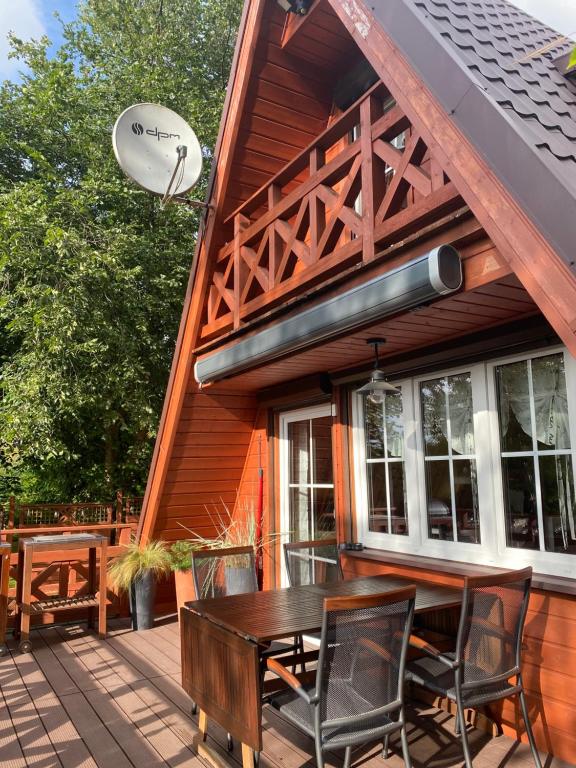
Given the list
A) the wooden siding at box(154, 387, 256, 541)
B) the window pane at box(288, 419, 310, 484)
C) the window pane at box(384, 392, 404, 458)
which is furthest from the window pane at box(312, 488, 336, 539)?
the wooden siding at box(154, 387, 256, 541)

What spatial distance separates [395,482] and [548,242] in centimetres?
245

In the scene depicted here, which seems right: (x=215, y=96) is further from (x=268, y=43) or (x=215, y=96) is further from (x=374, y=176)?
(x=374, y=176)

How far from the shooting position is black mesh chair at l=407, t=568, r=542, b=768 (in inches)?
96.0

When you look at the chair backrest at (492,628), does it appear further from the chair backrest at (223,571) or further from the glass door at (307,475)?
the glass door at (307,475)

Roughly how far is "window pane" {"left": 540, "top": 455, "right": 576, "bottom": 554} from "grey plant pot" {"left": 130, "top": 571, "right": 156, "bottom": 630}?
3.48 m

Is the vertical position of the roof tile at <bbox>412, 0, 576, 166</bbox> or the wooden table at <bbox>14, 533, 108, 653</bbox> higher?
the roof tile at <bbox>412, 0, 576, 166</bbox>

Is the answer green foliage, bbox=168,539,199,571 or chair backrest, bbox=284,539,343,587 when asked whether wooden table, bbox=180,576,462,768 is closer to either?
chair backrest, bbox=284,539,343,587

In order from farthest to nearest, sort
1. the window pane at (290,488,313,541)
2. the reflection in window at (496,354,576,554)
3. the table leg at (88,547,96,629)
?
the table leg at (88,547,96,629) < the window pane at (290,488,313,541) < the reflection in window at (496,354,576,554)

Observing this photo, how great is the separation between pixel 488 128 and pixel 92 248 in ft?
24.7

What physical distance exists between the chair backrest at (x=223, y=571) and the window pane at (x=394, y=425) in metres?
1.17

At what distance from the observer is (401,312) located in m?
2.84

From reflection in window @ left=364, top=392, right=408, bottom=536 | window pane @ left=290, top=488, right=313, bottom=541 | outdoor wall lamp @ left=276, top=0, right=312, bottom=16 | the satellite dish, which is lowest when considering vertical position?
window pane @ left=290, top=488, right=313, bottom=541

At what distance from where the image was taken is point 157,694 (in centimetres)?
357

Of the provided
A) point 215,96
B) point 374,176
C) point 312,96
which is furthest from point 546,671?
point 215,96
